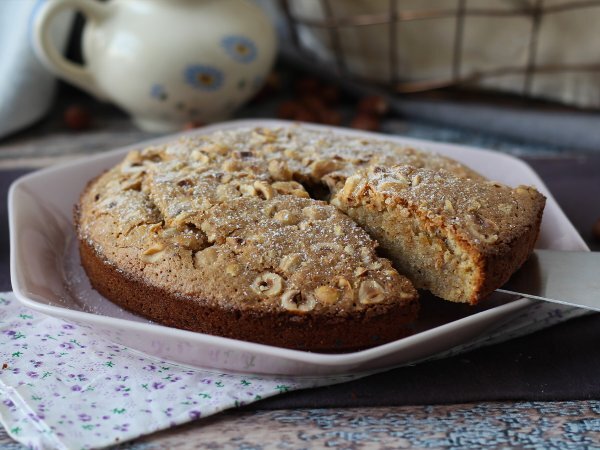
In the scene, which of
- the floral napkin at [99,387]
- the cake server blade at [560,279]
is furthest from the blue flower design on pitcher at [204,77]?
the cake server blade at [560,279]

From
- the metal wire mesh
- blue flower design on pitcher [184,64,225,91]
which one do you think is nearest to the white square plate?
blue flower design on pitcher [184,64,225,91]

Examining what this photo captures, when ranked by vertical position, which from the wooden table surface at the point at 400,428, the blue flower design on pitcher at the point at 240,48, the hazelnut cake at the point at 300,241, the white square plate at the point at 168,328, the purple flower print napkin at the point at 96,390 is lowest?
the wooden table surface at the point at 400,428

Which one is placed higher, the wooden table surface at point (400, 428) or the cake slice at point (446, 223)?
the cake slice at point (446, 223)

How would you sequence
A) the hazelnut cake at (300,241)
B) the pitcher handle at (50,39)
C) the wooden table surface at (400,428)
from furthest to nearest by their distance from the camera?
1. the pitcher handle at (50,39)
2. the hazelnut cake at (300,241)
3. the wooden table surface at (400,428)

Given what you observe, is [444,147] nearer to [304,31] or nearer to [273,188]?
[273,188]

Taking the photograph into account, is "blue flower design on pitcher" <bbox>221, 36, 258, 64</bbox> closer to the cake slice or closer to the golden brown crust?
the cake slice

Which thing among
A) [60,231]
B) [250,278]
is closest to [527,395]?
[250,278]

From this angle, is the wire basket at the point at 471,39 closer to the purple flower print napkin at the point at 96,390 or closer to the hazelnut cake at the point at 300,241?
the hazelnut cake at the point at 300,241
